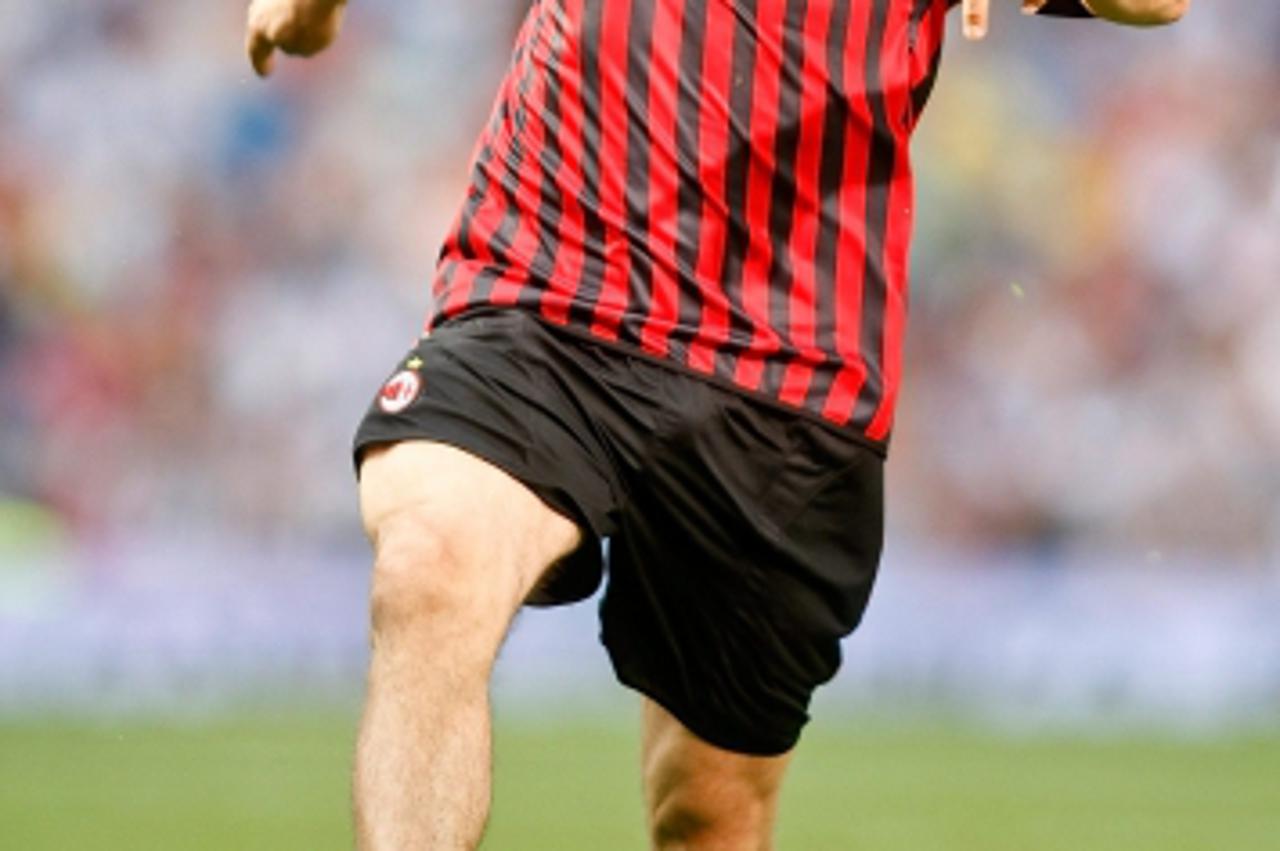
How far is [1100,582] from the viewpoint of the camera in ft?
33.5

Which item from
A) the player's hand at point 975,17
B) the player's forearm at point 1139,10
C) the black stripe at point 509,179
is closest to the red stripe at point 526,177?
the black stripe at point 509,179

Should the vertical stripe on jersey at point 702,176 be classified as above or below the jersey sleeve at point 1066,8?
below

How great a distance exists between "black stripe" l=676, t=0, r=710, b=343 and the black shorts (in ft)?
0.42

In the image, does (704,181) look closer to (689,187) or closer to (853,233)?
(689,187)

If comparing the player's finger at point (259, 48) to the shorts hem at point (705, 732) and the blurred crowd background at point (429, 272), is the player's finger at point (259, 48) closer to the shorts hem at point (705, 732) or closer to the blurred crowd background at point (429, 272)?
the shorts hem at point (705, 732)

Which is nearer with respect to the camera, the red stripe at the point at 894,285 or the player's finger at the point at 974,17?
the player's finger at the point at 974,17

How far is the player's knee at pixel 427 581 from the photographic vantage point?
321 centimetres

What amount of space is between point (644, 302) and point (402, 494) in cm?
60

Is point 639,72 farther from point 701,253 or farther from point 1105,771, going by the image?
point 1105,771

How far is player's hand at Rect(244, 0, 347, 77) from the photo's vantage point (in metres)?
3.96

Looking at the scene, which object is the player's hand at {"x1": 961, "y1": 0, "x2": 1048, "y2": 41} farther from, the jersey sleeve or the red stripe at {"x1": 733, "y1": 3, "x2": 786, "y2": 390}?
the jersey sleeve

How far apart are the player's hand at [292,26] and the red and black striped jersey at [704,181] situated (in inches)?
11.9

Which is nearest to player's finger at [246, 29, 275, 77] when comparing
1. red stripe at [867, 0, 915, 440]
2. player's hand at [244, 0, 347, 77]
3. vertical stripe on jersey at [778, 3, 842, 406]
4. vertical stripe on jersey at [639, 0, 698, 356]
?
player's hand at [244, 0, 347, 77]

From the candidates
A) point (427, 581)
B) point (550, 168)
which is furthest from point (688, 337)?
point (427, 581)
